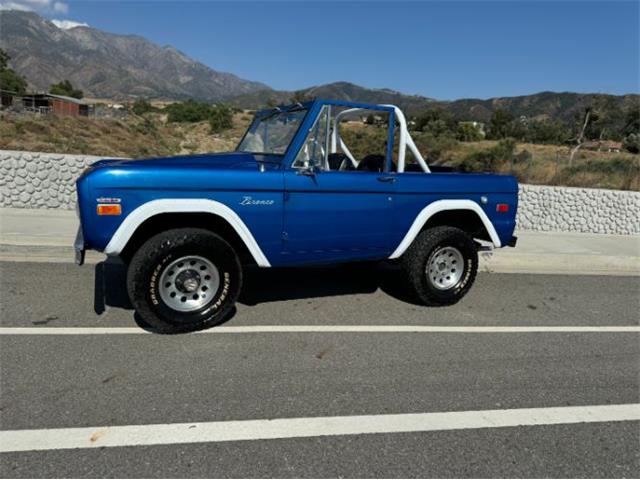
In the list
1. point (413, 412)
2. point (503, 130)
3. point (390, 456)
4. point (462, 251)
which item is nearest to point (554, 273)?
point (462, 251)

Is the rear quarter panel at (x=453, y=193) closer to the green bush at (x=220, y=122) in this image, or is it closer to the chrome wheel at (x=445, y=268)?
the chrome wheel at (x=445, y=268)

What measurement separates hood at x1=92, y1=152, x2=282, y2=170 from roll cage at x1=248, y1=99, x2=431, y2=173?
0.27 m

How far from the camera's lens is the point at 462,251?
5387 mm

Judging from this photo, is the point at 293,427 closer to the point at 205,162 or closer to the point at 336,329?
the point at 336,329

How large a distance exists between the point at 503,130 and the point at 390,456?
6441 cm

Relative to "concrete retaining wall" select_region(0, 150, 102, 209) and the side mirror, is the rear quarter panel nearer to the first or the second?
the side mirror

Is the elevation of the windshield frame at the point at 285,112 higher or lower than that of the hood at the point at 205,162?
higher

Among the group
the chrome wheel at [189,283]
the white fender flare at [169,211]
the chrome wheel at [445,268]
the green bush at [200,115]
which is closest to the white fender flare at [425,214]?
the chrome wheel at [445,268]

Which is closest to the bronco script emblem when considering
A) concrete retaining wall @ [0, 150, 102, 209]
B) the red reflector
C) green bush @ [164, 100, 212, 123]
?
the red reflector

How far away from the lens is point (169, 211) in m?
3.95

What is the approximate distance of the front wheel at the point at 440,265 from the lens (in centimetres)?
513

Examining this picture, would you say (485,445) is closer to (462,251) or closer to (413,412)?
(413,412)

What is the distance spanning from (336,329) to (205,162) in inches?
75.9

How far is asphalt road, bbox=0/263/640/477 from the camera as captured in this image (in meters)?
2.65
